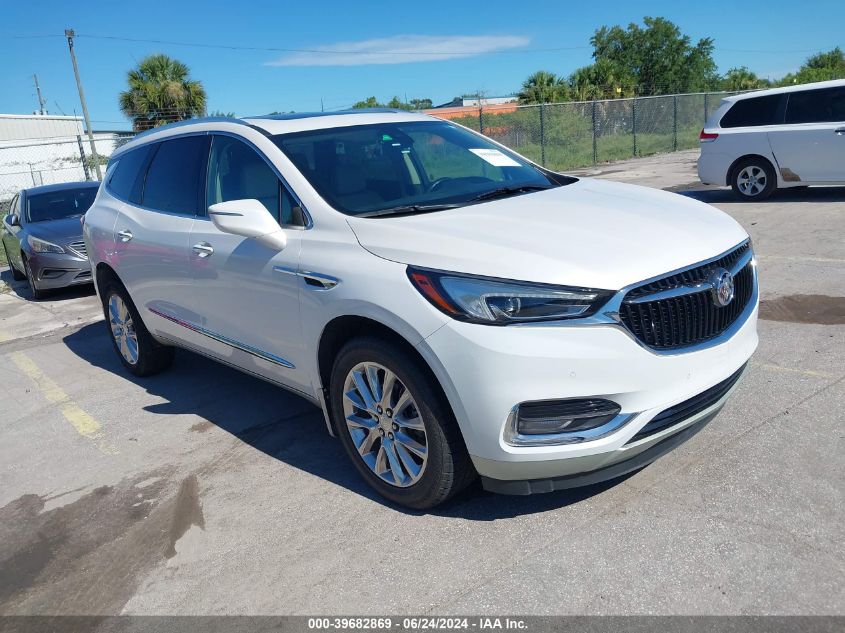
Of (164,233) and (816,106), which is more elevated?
(816,106)

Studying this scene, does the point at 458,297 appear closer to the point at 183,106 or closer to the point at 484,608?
the point at 484,608

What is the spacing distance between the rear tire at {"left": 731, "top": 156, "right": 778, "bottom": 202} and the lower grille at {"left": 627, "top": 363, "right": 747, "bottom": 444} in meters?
9.06

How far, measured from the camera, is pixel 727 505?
3158 millimetres

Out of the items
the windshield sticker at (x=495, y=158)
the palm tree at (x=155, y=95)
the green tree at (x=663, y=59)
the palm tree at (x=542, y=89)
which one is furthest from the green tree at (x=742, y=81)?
the windshield sticker at (x=495, y=158)

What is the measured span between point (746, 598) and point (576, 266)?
1318 mm

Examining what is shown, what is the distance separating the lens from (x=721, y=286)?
Result: 10.2 ft

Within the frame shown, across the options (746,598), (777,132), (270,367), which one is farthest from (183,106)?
(746,598)

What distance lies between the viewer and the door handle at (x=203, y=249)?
4.30m

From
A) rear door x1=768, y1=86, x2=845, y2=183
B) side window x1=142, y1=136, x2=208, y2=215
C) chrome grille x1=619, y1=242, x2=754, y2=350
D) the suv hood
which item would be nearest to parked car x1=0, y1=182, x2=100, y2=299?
side window x1=142, y1=136, x2=208, y2=215

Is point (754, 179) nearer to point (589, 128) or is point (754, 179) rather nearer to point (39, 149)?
point (589, 128)

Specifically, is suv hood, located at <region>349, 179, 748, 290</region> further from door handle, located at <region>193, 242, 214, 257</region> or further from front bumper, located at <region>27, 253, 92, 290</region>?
front bumper, located at <region>27, 253, 92, 290</region>

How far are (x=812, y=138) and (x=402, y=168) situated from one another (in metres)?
8.61

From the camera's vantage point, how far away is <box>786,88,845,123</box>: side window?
10.3 meters

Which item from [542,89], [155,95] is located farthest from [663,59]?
[155,95]
